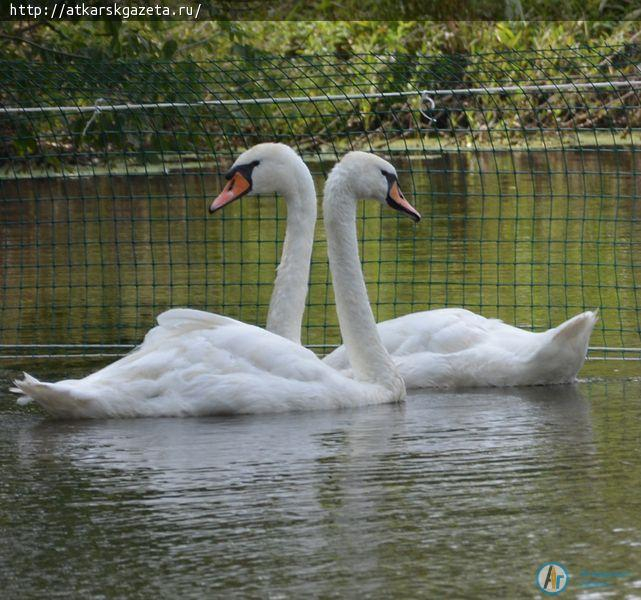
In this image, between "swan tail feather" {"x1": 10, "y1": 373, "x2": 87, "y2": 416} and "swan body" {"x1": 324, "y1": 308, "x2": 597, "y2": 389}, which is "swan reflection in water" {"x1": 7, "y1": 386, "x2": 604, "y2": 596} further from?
"swan body" {"x1": 324, "y1": 308, "x2": 597, "y2": 389}

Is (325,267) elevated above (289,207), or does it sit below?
below

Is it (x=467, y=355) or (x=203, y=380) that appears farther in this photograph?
(x=467, y=355)

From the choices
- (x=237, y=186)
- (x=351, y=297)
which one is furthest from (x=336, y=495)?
(x=237, y=186)

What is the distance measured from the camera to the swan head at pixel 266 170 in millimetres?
8281

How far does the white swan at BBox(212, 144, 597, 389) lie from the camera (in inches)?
319

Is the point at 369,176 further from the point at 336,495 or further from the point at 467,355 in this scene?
the point at 336,495

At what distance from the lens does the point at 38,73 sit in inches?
371

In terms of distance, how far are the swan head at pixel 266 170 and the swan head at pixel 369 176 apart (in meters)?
0.46

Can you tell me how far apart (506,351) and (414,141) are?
19.0 metres

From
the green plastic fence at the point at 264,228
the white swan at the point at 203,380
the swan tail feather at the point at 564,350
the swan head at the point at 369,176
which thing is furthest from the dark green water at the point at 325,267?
the white swan at the point at 203,380

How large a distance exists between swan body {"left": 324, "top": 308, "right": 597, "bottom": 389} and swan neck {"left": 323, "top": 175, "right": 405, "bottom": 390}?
0.47m

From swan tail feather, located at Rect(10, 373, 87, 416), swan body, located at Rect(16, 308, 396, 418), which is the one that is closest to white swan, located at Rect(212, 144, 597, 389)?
swan body, located at Rect(16, 308, 396, 418)

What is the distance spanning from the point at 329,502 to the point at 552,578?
3.77 feet

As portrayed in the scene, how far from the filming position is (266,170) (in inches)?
327
